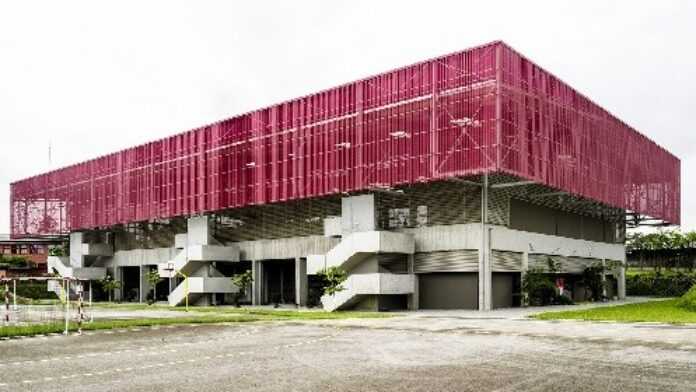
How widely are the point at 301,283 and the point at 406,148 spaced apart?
57.0ft

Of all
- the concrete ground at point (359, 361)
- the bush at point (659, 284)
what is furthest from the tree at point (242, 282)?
the bush at point (659, 284)

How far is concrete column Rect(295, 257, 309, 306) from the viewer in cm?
6331

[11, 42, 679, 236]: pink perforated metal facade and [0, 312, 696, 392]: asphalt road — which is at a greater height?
[11, 42, 679, 236]: pink perforated metal facade

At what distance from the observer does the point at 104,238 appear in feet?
308

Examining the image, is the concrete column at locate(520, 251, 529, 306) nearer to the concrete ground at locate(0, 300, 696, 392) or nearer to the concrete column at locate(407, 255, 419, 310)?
the concrete column at locate(407, 255, 419, 310)

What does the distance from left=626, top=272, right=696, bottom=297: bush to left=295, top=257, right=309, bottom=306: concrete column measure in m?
44.4

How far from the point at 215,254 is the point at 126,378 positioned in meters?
A: 54.3

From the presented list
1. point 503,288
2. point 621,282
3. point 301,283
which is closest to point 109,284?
point 301,283

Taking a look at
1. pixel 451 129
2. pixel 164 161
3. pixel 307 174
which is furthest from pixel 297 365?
pixel 164 161

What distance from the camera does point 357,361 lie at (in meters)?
18.4

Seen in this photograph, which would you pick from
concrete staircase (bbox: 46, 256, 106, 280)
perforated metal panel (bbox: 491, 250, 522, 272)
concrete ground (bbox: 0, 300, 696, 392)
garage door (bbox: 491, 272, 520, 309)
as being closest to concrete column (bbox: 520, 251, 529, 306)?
perforated metal panel (bbox: 491, 250, 522, 272)

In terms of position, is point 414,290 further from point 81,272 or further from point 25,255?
point 25,255

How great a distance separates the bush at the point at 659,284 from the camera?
274ft

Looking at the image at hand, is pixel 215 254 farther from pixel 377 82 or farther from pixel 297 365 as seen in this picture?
pixel 297 365
